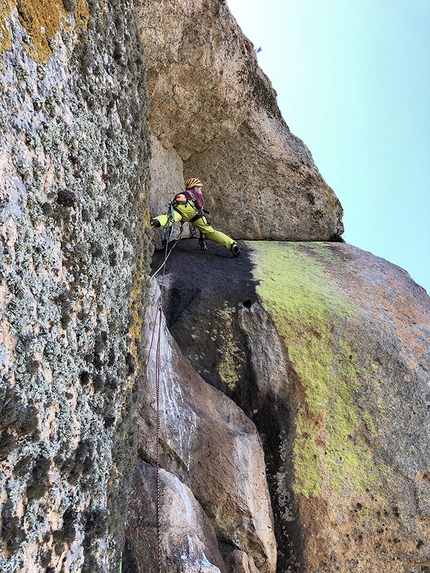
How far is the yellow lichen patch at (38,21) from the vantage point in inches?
96.5

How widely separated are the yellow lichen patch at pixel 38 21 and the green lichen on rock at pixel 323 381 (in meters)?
4.78

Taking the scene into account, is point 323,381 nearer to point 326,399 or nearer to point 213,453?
point 326,399

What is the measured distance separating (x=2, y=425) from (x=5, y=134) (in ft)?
4.46

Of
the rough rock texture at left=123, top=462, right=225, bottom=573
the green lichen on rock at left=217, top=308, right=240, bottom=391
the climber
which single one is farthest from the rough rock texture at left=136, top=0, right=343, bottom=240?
the rough rock texture at left=123, top=462, right=225, bottom=573

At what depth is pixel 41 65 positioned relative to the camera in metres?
2.73

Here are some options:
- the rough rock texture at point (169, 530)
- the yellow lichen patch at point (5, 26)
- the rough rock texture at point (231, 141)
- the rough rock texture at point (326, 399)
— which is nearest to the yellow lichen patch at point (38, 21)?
the yellow lichen patch at point (5, 26)

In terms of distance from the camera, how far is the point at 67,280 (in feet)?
9.48

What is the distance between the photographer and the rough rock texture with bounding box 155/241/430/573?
5852 mm

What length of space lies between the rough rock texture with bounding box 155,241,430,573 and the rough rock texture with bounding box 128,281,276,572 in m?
0.39

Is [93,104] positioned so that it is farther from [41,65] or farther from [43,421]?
[43,421]

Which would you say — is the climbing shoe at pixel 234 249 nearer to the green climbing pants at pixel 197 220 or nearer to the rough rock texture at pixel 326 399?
the green climbing pants at pixel 197 220

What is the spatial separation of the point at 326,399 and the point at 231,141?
19.9ft

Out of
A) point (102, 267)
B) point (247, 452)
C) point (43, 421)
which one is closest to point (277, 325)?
point (247, 452)

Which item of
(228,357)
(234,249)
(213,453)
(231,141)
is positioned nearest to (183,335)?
(228,357)
